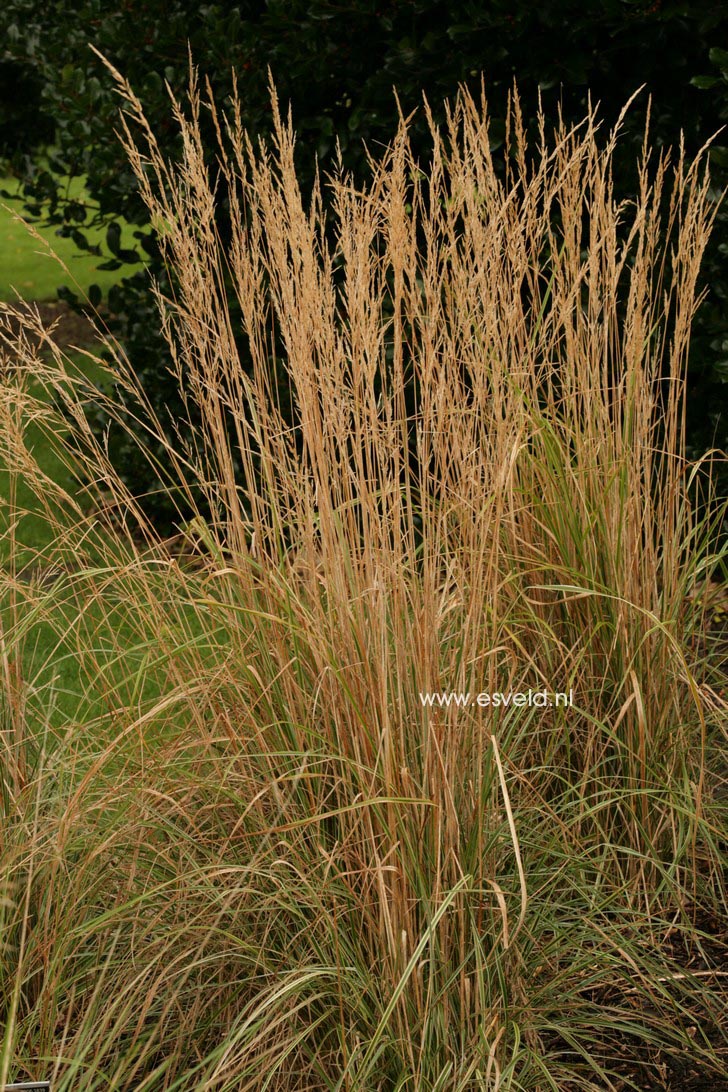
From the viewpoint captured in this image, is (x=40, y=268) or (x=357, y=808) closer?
(x=357, y=808)

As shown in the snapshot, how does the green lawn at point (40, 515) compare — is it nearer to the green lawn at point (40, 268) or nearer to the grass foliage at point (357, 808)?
the green lawn at point (40, 268)

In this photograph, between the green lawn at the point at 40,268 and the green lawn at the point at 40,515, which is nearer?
the green lawn at the point at 40,515

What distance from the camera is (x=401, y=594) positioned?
2596mm

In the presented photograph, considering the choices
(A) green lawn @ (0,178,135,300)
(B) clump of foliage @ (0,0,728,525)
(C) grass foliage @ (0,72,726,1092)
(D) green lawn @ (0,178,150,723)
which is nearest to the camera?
(C) grass foliage @ (0,72,726,1092)

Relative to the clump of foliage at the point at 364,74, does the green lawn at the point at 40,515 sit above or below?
below

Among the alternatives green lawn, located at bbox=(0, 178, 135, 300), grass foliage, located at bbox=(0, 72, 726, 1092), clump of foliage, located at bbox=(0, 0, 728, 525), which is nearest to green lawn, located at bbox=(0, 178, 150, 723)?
green lawn, located at bbox=(0, 178, 135, 300)

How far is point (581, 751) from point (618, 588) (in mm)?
430

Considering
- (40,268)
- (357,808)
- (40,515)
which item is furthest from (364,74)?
(40,268)

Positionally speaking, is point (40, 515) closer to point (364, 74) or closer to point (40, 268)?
point (364, 74)

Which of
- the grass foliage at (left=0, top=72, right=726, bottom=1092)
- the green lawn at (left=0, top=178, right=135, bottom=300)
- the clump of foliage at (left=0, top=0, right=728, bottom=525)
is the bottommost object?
the green lawn at (left=0, top=178, right=135, bottom=300)

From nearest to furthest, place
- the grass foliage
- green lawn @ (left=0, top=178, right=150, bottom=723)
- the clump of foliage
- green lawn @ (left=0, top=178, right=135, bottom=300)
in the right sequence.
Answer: the grass foliage, green lawn @ (left=0, top=178, right=150, bottom=723), the clump of foliage, green lawn @ (left=0, top=178, right=135, bottom=300)

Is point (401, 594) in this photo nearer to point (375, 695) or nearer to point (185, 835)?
point (375, 695)

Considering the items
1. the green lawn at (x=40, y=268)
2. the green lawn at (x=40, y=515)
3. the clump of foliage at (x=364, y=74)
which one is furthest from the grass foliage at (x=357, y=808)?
the green lawn at (x=40, y=268)

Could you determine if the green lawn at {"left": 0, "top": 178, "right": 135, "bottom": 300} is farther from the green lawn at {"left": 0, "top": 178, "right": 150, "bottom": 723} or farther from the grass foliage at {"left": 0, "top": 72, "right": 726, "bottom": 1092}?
the grass foliage at {"left": 0, "top": 72, "right": 726, "bottom": 1092}
